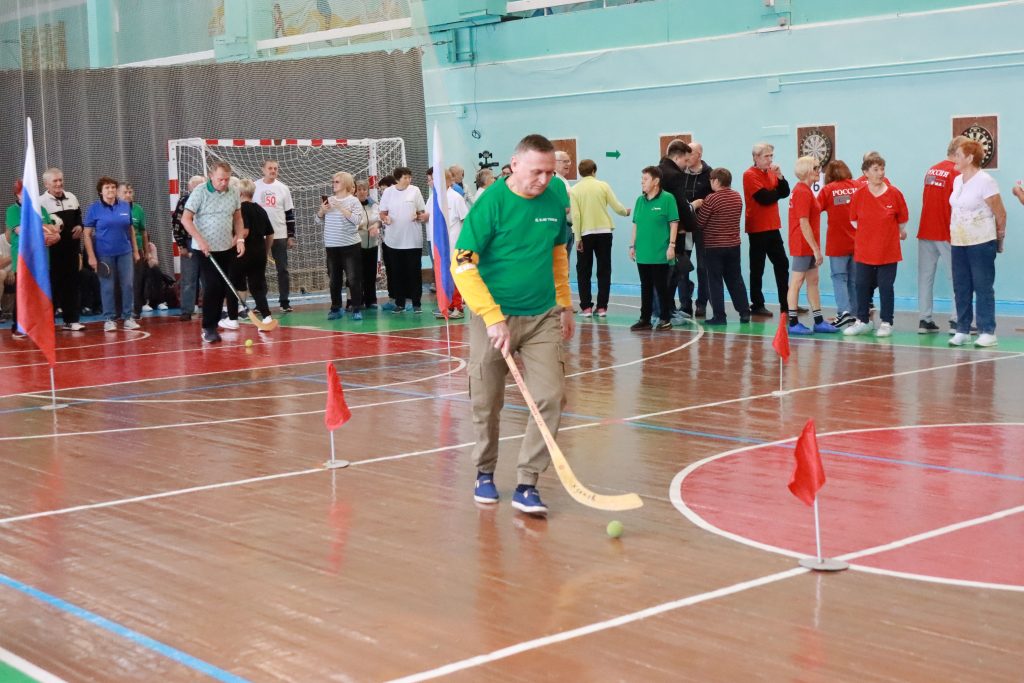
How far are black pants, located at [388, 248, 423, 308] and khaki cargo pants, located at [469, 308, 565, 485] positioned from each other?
34.8ft

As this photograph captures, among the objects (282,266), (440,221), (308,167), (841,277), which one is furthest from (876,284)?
(308,167)

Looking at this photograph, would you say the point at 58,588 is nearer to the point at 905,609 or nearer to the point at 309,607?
the point at 309,607

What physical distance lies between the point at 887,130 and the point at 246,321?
8447 mm

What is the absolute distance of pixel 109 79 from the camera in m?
17.6

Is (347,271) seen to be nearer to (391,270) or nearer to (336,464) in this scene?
(391,270)

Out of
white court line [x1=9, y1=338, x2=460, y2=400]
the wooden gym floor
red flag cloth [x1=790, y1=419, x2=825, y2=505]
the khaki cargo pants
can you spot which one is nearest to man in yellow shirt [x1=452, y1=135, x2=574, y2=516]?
the khaki cargo pants

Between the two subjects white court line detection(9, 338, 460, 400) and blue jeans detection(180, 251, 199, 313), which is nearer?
white court line detection(9, 338, 460, 400)

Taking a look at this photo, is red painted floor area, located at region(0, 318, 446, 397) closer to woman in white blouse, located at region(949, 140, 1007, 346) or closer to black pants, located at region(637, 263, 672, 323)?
black pants, located at region(637, 263, 672, 323)

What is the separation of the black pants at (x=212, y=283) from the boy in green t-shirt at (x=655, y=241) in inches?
174

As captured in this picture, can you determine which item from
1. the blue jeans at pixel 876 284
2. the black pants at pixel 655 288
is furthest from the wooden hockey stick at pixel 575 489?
the black pants at pixel 655 288

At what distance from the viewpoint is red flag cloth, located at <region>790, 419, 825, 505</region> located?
5.05m

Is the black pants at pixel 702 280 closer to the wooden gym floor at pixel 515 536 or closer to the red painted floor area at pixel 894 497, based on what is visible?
the wooden gym floor at pixel 515 536

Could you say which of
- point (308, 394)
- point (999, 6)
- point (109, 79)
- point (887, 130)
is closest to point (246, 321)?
point (109, 79)

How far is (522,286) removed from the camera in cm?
612
